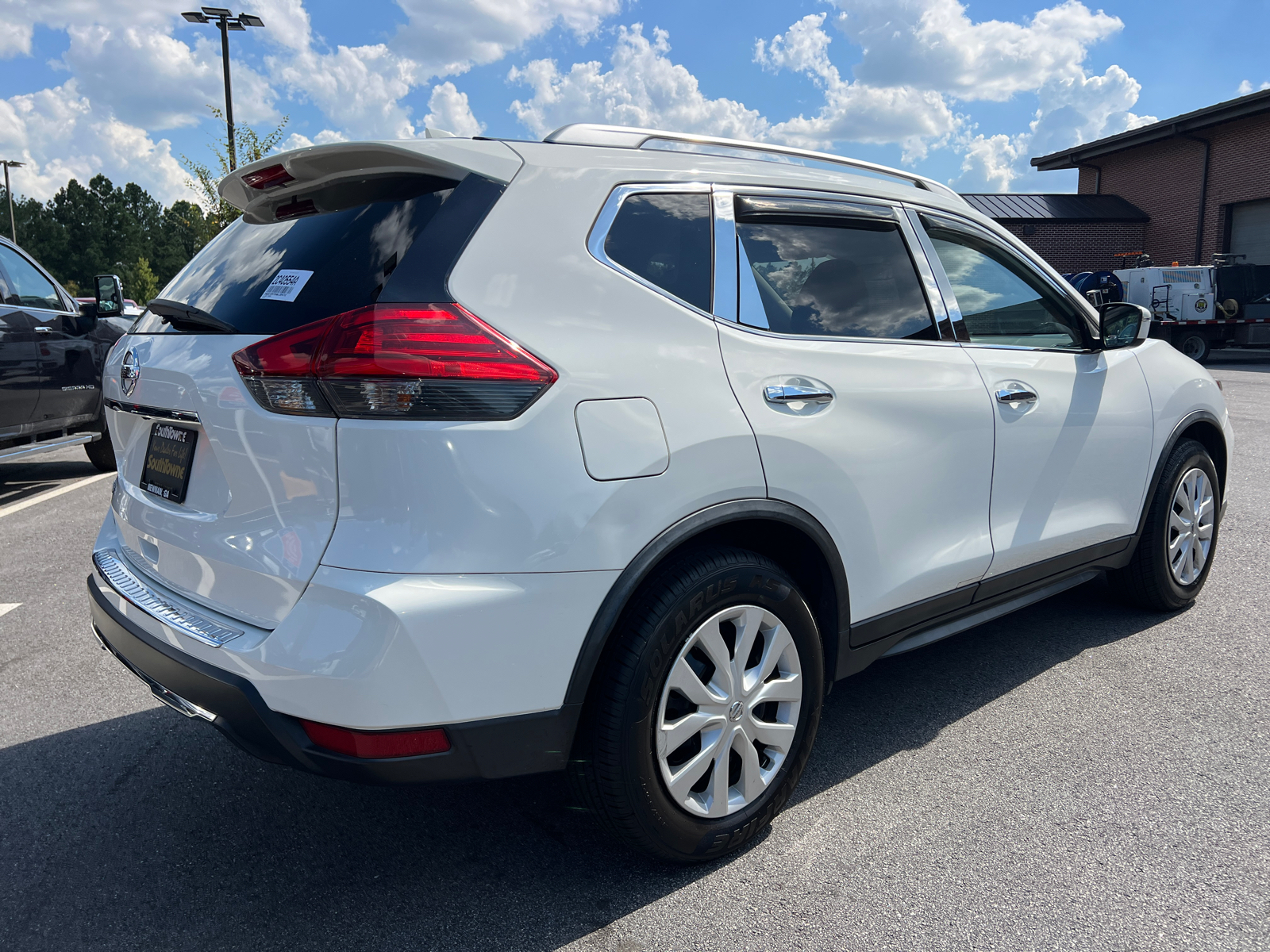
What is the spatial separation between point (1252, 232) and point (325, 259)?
32209 mm

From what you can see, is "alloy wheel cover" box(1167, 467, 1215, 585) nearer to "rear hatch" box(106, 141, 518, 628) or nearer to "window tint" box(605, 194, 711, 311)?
"window tint" box(605, 194, 711, 311)

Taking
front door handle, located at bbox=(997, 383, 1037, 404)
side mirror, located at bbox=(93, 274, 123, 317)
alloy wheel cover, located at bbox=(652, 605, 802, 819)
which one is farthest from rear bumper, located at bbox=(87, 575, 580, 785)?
side mirror, located at bbox=(93, 274, 123, 317)

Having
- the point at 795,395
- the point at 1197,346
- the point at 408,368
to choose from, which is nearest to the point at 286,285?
the point at 408,368

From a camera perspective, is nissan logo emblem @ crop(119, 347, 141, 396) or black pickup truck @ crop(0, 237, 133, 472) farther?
black pickup truck @ crop(0, 237, 133, 472)

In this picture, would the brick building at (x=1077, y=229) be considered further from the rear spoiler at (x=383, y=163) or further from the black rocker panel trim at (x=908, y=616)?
the rear spoiler at (x=383, y=163)

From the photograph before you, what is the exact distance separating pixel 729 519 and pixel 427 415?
0.79 meters

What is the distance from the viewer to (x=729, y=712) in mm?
2428

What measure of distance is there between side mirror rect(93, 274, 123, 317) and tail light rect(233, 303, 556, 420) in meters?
6.28

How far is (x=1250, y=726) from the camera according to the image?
3.25 meters

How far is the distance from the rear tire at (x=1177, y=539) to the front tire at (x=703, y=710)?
2239 mm

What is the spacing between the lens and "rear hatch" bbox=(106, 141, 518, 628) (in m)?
2.03

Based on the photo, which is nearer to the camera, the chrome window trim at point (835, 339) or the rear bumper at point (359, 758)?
the rear bumper at point (359, 758)

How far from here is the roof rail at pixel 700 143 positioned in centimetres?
247

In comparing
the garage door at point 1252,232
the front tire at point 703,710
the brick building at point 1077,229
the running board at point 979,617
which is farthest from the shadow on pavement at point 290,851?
the brick building at point 1077,229
